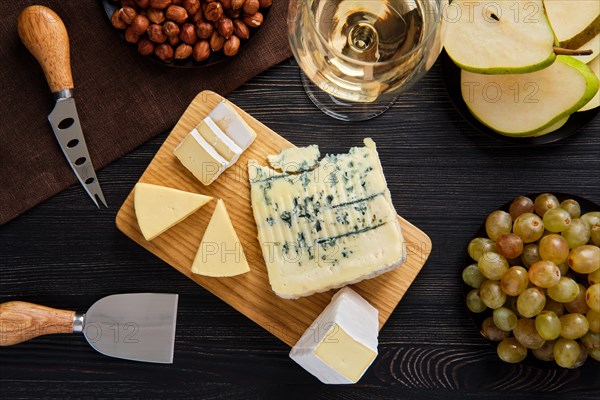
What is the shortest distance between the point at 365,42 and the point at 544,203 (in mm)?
378

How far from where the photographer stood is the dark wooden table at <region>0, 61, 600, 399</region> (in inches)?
41.1

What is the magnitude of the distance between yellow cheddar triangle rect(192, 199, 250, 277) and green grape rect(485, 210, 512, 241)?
390mm

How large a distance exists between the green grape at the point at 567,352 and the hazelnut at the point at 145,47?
30.5 inches

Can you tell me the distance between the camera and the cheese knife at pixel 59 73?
3.11 feet

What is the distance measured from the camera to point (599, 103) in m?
0.97

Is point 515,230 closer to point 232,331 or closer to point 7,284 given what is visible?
point 232,331

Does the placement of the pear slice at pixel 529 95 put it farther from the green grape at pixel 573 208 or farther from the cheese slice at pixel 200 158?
the cheese slice at pixel 200 158

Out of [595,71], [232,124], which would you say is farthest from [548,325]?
[232,124]

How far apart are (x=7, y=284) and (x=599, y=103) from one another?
3.33 feet

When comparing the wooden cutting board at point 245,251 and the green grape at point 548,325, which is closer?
the green grape at point 548,325

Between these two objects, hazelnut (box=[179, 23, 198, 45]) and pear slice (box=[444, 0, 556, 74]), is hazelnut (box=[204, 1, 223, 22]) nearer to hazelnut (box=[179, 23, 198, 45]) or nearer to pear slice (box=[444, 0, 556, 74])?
hazelnut (box=[179, 23, 198, 45])

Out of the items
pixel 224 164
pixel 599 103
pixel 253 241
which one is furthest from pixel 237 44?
pixel 599 103

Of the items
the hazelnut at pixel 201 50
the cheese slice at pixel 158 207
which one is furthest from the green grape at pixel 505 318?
the hazelnut at pixel 201 50

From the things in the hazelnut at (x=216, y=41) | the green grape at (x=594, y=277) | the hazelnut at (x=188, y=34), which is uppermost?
the hazelnut at (x=188, y=34)
